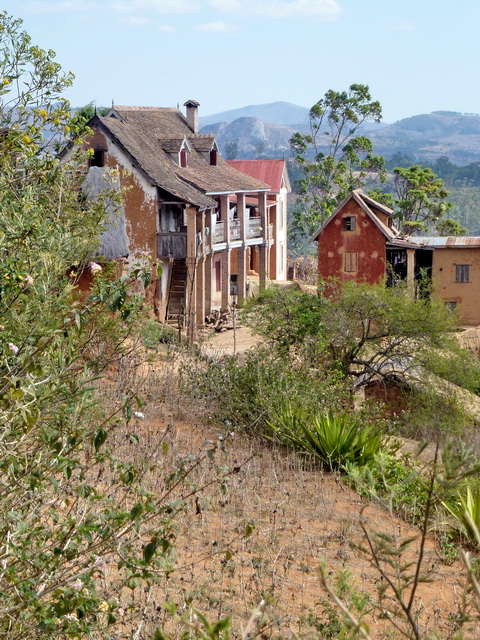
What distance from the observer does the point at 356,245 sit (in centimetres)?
3491

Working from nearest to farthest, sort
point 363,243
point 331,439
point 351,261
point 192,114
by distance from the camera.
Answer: point 331,439, point 363,243, point 351,261, point 192,114

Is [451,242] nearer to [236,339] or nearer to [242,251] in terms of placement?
[236,339]

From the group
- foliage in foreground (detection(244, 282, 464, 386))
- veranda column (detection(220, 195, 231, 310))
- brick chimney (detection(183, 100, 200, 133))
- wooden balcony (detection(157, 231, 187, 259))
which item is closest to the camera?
foliage in foreground (detection(244, 282, 464, 386))

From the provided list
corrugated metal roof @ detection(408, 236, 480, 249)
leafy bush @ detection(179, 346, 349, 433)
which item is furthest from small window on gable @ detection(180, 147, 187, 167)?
leafy bush @ detection(179, 346, 349, 433)

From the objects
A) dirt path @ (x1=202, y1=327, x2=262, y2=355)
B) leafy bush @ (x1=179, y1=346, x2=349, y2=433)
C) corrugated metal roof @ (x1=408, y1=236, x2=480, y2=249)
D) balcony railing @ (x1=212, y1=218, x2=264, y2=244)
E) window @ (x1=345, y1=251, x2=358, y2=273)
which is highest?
balcony railing @ (x1=212, y1=218, x2=264, y2=244)

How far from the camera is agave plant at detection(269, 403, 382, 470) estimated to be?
12.3m

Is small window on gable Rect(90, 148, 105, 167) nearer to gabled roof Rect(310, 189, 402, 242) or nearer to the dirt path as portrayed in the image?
the dirt path

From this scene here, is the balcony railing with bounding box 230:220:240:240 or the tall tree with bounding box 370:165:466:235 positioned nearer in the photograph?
the balcony railing with bounding box 230:220:240:240

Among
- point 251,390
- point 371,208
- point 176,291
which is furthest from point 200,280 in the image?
point 251,390

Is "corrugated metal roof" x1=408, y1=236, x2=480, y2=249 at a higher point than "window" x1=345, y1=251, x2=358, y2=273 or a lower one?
higher

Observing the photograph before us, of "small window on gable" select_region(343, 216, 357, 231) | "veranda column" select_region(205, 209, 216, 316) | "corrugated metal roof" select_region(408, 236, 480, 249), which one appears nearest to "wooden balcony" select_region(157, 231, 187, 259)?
"veranda column" select_region(205, 209, 216, 316)

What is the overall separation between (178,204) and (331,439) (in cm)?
2261

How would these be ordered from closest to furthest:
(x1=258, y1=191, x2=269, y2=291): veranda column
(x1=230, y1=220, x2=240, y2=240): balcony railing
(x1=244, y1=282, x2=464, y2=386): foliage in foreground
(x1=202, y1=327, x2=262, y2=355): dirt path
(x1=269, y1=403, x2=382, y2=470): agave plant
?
(x1=269, y1=403, x2=382, y2=470): agave plant
(x1=244, y1=282, x2=464, y2=386): foliage in foreground
(x1=202, y1=327, x2=262, y2=355): dirt path
(x1=230, y1=220, x2=240, y2=240): balcony railing
(x1=258, y1=191, x2=269, y2=291): veranda column

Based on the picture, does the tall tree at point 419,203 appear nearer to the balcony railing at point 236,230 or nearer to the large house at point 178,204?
the balcony railing at point 236,230
